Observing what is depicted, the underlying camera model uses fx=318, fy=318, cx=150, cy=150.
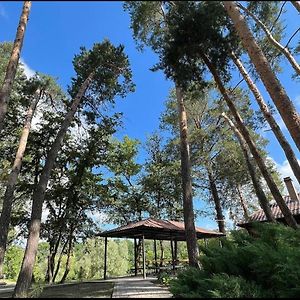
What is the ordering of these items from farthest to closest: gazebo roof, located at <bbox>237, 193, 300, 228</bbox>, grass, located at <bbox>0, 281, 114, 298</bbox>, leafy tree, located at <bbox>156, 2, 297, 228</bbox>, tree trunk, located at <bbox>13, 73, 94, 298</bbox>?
1. gazebo roof, located at <bbox>237, 193, 300, 228</bbox>
2. leafy tree, located at <bbox>156, 2, 297, 228</bbox>
3. grass, located at <bbox>0, 281, 114, 298</bbox>
4. tree trunk, located at <bbox>13, 73, 94, 298</bbox>

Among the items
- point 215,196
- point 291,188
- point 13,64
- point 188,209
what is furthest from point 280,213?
point 13,64

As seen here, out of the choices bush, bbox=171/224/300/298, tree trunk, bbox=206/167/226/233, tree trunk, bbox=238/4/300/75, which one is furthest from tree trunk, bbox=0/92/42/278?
tree trunk, bbox=206/167/226/233

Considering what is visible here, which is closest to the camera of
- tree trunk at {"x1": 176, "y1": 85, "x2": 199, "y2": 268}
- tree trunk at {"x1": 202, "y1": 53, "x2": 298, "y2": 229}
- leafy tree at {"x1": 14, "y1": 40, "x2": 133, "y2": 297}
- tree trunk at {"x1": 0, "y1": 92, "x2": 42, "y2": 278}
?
tree trunk at {"x1": 202, "y1": 53, "x2": 298, "y2": 229}

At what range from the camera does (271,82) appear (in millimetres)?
6230

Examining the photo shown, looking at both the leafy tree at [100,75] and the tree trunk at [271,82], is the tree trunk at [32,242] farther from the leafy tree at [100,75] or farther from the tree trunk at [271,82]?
the tree trunk at [271,82]

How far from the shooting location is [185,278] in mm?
5125

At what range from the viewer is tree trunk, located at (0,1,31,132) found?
25.4ft

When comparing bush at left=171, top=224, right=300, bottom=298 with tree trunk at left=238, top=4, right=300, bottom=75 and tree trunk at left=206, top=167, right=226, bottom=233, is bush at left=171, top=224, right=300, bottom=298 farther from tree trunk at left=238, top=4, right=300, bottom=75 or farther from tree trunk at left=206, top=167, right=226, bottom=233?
tree trunk at left=206, top=167, right=226, bottom=233

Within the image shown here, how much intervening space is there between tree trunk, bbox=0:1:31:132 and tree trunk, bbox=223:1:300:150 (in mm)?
5469

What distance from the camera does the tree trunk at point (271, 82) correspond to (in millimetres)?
5832

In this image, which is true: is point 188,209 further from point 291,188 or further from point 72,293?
point 291,188

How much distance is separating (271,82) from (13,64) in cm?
640

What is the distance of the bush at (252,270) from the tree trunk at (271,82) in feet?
6.45

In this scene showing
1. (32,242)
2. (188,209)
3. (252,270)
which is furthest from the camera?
(188,209)
